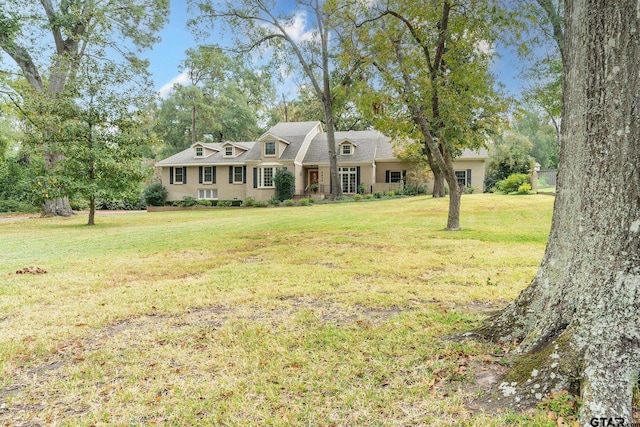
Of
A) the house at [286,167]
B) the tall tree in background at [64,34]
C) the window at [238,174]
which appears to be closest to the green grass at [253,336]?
the tall tree in background at [64,34]

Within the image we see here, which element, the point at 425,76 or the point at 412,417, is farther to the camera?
the point at 425,76

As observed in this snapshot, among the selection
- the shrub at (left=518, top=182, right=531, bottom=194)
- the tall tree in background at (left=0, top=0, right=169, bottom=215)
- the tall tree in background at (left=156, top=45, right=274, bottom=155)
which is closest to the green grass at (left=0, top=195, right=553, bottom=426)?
the tall tree in background at (left=0, top=0, right=169, bottom=215)

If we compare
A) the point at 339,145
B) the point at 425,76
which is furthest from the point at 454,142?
the point at 339,145

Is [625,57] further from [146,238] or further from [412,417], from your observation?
[146,238]

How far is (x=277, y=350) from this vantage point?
9.98ft

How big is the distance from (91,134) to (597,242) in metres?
16.6

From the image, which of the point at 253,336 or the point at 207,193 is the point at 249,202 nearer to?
the point at 207,193

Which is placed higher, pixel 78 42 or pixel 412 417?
pixel 78 42

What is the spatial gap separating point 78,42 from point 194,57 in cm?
1669

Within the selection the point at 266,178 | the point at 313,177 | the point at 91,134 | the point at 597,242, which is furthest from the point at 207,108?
the point at 597,242

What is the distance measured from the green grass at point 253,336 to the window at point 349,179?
2070 centimetres

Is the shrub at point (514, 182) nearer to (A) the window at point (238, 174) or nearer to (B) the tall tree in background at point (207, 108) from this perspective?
(A) the window at point (238, 174)

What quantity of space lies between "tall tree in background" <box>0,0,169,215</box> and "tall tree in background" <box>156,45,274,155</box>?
14.7 meters

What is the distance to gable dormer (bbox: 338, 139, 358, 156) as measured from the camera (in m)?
28.1
